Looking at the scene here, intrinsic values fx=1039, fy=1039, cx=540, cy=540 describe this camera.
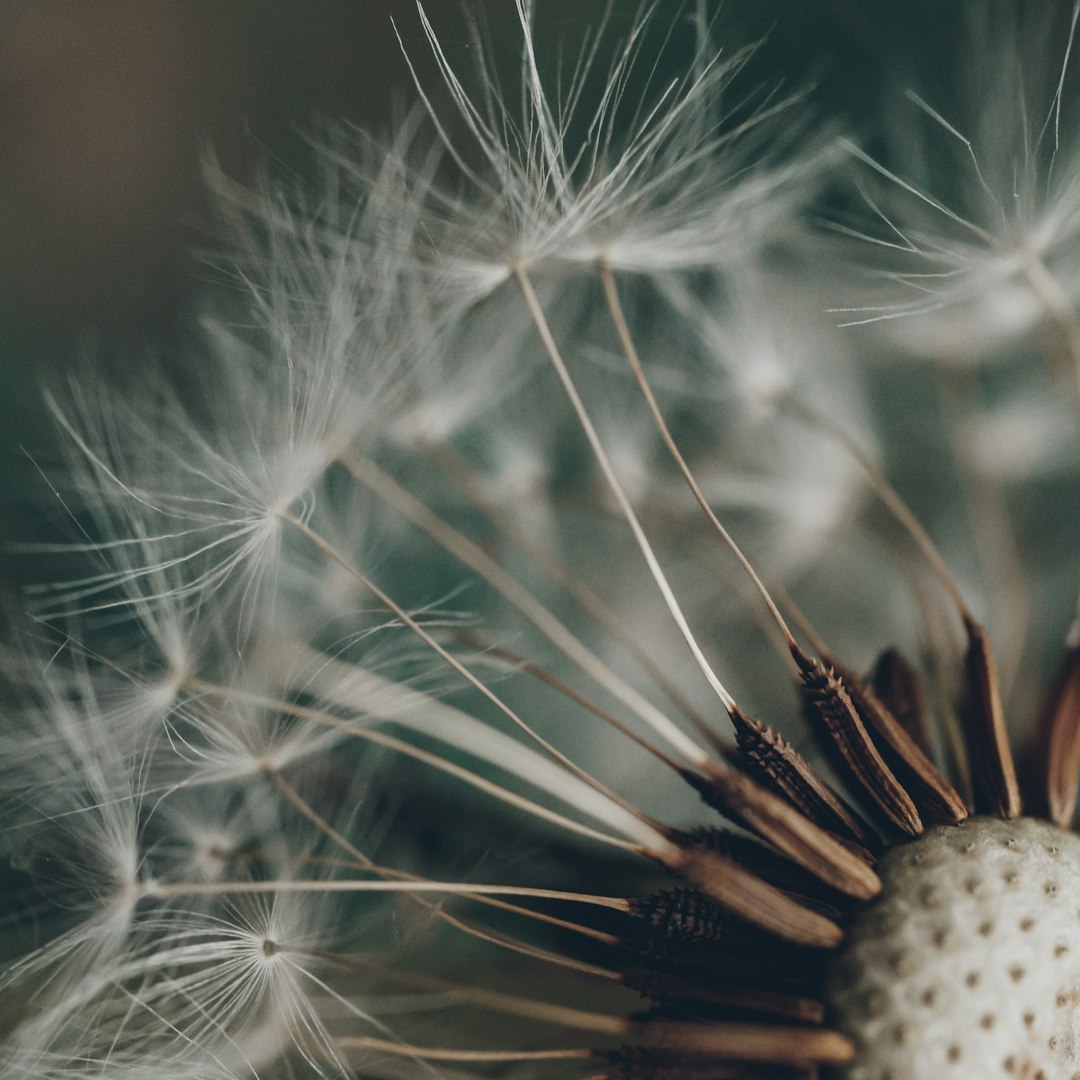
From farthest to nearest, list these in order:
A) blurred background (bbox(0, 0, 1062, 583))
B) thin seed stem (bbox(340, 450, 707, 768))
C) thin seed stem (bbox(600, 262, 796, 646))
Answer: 1. blurred background (bbox(0, 0, 1062, 583))
2. thin seed stem (bbox(340, 450, 707, 768))
3. thin seed stem (bbox(600, 262, 796, 646))

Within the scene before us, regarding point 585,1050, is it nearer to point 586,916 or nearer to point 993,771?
point 586,916

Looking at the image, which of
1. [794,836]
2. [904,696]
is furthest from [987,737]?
[794,836]

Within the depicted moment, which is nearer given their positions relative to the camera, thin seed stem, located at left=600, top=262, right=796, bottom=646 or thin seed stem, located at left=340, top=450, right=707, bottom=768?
thin seed stem, located at left=600, top=262, right=796, bottom=646

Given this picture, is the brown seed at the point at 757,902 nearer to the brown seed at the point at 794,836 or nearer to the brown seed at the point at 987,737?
the brown seed at the point at 794,836

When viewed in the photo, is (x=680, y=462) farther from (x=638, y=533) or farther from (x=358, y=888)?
(x=358, y=888)

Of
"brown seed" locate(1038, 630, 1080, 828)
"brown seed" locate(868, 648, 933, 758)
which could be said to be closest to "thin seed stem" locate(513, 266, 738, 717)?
"brown seed" locate(868, 648, 933, 758)

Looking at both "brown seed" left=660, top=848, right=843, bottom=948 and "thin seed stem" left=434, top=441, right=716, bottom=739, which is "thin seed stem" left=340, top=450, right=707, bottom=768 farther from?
"brown seed" left=660, top=848, right=843, bottom=948

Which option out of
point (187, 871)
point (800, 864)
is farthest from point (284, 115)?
point (800, 864)

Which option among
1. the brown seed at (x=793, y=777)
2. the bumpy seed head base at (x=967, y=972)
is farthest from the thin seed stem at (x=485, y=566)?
the bumpy seed head base at (x=967, y=972)
